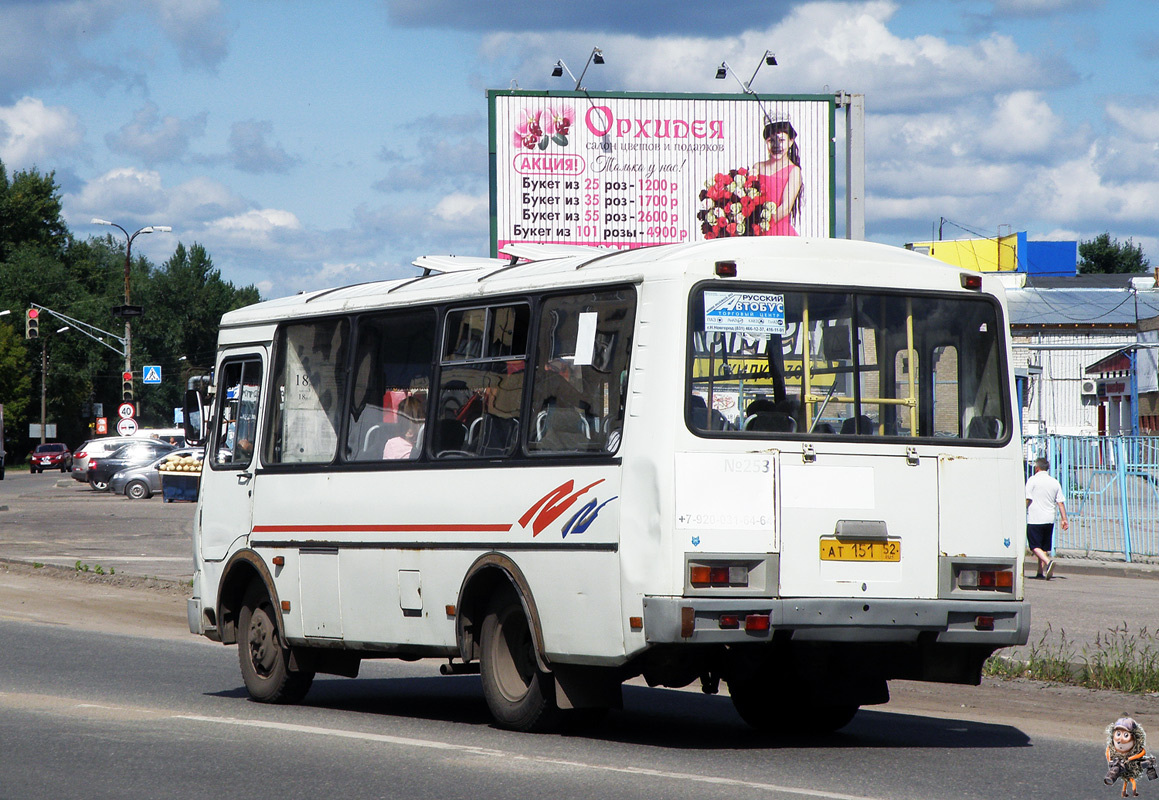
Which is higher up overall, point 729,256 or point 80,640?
point 729,256

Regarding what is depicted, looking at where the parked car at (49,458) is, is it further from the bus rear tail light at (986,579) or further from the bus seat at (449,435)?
the bus rear tail light at (986,579)

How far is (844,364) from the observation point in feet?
28.8

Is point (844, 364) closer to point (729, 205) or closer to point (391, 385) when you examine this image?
point (391, 385)

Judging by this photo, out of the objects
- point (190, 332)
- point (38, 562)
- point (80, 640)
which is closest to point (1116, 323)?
point (38, 562)

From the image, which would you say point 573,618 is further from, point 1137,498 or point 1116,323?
point 1116,323

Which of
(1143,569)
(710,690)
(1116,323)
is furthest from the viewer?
(1116,323)

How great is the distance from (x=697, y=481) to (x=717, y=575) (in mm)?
496

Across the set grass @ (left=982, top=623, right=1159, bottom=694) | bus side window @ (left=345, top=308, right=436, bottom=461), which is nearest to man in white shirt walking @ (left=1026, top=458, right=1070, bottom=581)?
grass @ (left=982, top=623, right=1159, bottom=694)

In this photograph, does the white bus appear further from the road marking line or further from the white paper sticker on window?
the road marking line

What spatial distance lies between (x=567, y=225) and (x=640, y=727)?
667 inches

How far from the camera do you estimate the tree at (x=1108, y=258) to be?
120m

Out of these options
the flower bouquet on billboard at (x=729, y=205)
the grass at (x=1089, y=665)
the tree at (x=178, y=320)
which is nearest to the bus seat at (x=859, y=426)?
the grass at (x=1089, y=665)

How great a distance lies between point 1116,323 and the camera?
68250mm

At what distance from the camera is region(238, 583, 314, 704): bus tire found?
11078mm
